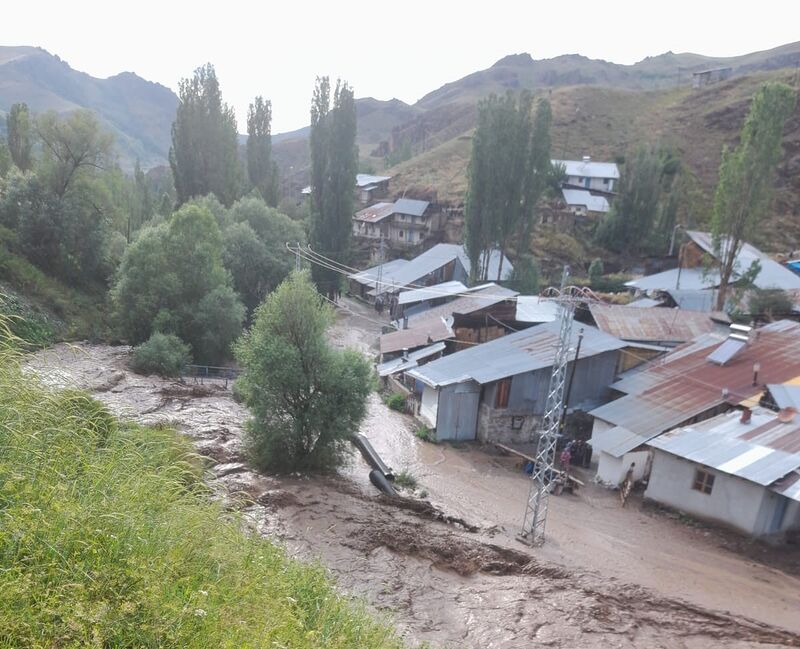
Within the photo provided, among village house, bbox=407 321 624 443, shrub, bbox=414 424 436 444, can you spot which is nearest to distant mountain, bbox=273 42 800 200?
village house, bbox=407 321 624 443

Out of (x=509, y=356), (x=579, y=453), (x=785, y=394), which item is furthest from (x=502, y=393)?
(x=785, y=394)

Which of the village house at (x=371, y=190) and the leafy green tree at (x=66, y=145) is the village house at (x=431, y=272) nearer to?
the leafy green tree at (x=66, y=145)

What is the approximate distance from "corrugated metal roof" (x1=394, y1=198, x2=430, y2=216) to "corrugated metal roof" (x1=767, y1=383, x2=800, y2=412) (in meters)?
39.5

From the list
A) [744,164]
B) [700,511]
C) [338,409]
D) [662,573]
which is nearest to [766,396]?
[700,511]

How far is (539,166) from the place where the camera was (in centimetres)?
3703

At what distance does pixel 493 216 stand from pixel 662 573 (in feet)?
89.3

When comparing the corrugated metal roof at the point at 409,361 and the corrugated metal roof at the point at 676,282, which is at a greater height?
the corrugated metal roof at the point at 676,282

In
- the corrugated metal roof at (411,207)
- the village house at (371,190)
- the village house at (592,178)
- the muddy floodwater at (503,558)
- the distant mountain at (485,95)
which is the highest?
the distant mountain at (485,95)

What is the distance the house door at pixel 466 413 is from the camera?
2095 centimetres

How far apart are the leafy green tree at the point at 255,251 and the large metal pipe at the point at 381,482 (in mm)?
17520

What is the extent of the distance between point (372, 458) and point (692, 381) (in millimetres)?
12283

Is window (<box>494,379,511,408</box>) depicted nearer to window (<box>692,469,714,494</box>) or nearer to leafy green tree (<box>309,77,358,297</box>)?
window (<box>692,469,714,494</box>)

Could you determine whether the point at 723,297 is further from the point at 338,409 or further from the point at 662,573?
Answer: the point at 338,409

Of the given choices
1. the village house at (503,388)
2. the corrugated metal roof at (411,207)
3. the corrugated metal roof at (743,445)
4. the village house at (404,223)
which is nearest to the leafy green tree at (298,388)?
the village house at (503,388)
